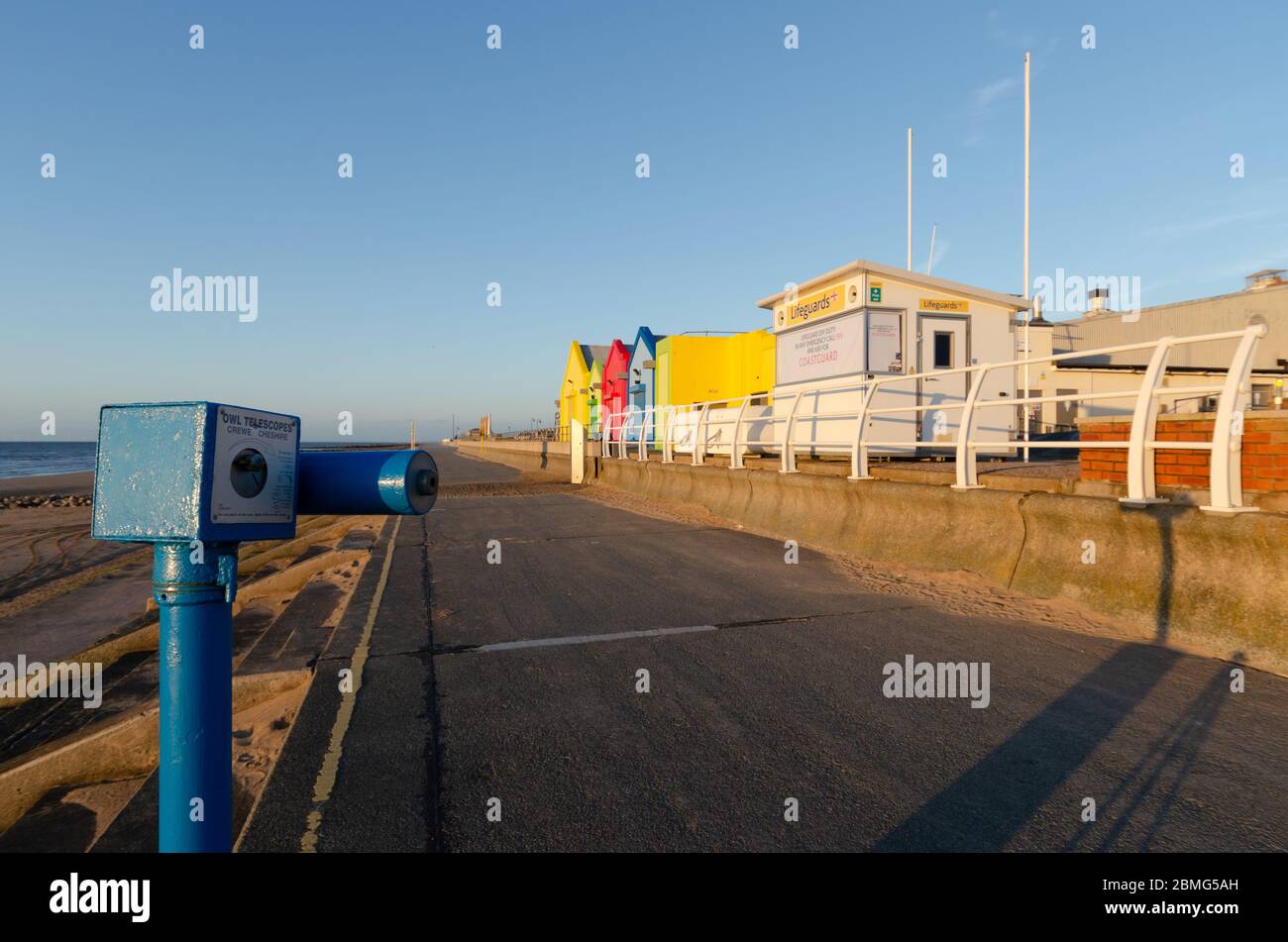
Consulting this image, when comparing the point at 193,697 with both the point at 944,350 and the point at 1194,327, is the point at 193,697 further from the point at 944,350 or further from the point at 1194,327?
the point at 1194,327

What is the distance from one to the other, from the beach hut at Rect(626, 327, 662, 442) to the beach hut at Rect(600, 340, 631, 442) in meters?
1.07

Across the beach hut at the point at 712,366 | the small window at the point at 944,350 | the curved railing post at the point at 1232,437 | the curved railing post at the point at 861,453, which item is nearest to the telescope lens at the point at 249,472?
the curved railing post at the point at 1232,437

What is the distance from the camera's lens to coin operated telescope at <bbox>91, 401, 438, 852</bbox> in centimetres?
137

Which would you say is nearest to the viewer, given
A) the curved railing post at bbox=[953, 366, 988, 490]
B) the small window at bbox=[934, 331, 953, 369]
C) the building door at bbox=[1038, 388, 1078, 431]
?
the curved railing post at bbox=[953, 366, 988, 490]

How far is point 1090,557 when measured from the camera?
5.16 metres

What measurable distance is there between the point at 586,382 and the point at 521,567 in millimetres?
38823

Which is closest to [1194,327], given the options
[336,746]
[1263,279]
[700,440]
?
[1263,279]

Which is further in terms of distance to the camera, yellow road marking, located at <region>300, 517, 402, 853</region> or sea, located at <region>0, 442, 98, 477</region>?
sea, located at <region>0, 442, 98, 477</region>

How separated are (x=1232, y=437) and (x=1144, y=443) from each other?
526 mm

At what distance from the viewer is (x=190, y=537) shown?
1.36 meters

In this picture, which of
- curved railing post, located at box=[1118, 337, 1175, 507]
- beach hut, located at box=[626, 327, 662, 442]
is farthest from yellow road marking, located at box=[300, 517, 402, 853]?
beach hut, located at box=[626, 327, 662, 442]

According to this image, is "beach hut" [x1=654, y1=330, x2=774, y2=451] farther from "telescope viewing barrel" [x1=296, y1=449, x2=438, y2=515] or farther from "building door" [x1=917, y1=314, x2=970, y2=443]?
"telescope viewing barrel" [x1=296, y1=449, x2=438, y2=515]

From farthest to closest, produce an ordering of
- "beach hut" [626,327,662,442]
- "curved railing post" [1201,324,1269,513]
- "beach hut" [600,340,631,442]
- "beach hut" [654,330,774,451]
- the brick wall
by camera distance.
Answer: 1. "beach hut" [600,340,631,442]
2. "beach hut" [626,327,662,442]
3. "beach hut" [654,330,774,451]
4. the brick wall
5. "curved railing post" [1201,324,1269,513]
